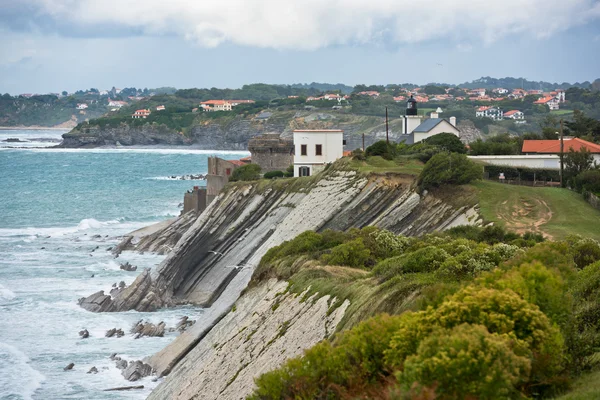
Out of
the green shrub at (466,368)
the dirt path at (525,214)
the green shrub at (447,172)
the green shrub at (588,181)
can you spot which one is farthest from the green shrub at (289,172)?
the green shrub at (466,368)

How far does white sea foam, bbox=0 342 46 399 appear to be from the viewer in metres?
31.7

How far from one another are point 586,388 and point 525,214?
97.0 feet

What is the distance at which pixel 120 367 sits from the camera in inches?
1329

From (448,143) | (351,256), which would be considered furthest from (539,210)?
(448,143)

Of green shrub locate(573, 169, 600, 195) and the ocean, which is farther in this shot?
green shrub locate(573, 169, 600, 195)

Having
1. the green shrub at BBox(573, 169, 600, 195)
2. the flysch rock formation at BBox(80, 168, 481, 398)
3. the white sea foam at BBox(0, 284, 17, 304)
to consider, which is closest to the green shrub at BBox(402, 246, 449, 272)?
the flysch rock formation at BBox(80, 168, 481, 398)

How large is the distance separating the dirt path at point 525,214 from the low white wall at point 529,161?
11911mm

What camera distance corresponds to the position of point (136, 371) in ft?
107

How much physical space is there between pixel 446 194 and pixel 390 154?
12722 mm

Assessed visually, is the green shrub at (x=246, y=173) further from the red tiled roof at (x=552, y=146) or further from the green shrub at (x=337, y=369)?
the green shrub at (x=337, y=369)

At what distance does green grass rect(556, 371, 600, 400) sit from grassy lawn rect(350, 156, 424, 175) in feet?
119

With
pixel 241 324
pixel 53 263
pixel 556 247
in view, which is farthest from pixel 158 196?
pixel 556 247

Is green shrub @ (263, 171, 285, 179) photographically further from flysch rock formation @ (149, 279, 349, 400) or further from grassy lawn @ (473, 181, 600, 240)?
flysch rock formation @ (149, 279, 349, 400)

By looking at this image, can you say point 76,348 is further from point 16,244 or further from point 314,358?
point 16,244
